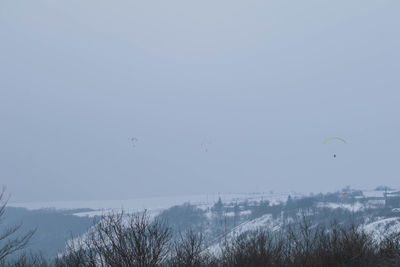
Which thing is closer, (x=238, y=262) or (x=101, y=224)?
(x=101, y=224)

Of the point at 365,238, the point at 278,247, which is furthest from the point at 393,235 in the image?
the point at 278,247

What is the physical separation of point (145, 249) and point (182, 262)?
18.8 feet

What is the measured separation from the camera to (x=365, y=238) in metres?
27.1

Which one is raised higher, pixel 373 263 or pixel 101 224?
pixel 101 224

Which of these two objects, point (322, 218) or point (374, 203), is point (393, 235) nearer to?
point (322, 218)

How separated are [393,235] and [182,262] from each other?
1595cm

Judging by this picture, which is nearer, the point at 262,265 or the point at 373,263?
the point at 373,263

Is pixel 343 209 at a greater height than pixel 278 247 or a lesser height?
lesser

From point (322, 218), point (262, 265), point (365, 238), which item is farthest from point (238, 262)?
point (322, 218)

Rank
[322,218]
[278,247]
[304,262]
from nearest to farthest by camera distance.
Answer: [304,262] → [278,247] → [322,218]

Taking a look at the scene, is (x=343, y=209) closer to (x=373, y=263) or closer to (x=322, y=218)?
(x=322, y=218)

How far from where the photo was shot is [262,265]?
25312mm

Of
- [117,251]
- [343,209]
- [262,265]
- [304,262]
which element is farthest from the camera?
[343,209]

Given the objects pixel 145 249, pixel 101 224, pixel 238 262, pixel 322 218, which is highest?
pixel 101 224
